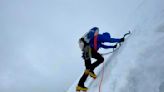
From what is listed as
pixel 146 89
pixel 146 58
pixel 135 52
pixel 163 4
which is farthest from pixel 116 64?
pixel 163 4

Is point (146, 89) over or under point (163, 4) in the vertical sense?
under

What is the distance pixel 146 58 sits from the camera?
1023cm

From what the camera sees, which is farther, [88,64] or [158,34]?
[88,64]

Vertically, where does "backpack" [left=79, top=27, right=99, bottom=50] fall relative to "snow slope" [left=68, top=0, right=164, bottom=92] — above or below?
above

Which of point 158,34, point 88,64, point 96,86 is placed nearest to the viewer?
point 158,34

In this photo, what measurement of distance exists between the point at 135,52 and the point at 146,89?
88.4 inches

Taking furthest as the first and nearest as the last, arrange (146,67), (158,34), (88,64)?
(88,64) → (158,34) → (146,67)

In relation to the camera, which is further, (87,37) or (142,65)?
(87,37)

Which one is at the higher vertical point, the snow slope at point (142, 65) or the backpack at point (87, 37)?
the backpack at point (87, 37)

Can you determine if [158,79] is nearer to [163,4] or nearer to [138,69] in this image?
[138,69]

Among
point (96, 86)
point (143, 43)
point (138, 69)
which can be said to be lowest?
point (96, 86)

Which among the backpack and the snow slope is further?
the backpack

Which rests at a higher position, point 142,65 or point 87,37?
point 87,37

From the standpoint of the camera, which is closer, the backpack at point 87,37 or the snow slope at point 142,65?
the snow slope at point 142,65
